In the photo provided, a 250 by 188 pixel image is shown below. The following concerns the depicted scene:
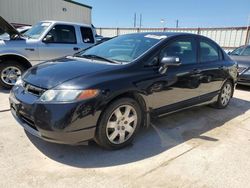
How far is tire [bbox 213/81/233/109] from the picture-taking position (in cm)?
491

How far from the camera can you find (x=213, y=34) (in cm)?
1583

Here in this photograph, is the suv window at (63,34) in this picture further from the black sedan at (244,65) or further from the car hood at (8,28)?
the black sedan at (244,65)

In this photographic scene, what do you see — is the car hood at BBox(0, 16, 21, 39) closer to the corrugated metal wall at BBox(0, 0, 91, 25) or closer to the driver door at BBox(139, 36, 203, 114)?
the driver door at BBox(139, 36, 203, 114)

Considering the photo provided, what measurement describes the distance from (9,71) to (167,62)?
4118mm

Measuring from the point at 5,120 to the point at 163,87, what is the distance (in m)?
2.52

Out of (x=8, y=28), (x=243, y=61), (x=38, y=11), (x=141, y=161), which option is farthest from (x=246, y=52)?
(x=38, y=11)

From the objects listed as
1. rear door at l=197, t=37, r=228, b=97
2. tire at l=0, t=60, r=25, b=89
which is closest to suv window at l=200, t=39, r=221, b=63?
rear door at l=197, t=37, r=228, b=97

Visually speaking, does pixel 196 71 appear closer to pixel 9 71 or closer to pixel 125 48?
pixel 125 48

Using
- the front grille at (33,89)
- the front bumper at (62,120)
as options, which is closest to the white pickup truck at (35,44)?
the front grille at (33,89)

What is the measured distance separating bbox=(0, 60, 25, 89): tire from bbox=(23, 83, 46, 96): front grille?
10.1ft

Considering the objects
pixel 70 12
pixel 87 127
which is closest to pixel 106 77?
pixel 87 127

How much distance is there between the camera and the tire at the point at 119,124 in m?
2.81

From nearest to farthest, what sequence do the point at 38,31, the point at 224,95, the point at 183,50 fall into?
1. the point at 183,50
2. the point at 224,95
3. the point at 38,31

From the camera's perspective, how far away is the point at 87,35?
6.85 meters
